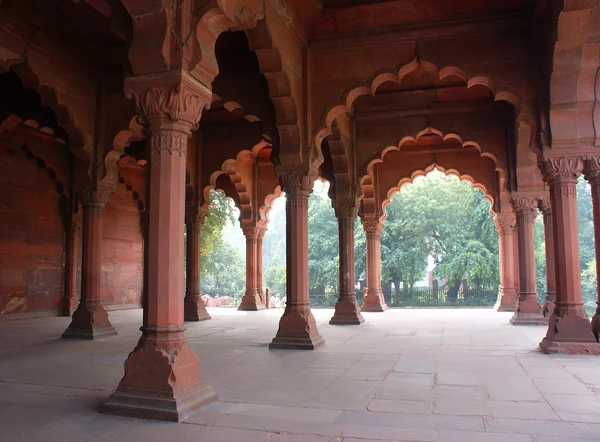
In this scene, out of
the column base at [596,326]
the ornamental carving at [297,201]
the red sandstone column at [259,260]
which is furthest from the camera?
the red sandstone column at [259,260]

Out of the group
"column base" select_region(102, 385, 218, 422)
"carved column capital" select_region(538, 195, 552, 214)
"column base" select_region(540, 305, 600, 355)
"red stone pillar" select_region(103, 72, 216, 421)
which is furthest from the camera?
"carved column capital" select_region(538, 195, 552, 214)

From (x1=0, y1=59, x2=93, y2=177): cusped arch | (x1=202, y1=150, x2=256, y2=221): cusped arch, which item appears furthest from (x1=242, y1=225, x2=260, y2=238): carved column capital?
(x1=0, y1=59, x2=93, y2=177): cusped arch

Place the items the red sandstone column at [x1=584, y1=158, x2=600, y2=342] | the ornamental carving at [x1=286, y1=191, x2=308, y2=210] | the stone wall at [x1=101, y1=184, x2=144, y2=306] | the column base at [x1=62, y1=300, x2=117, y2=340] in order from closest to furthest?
the red sandstone column at [x1=584, y1=158, x2=600, y2=342], the ornamental carving at [x1=286, y1=191, x2=308, y2=210], the column base at [x1=62, y1=300, x2=117, y2=340], the stone wall at [x1=101, y1=184, x2=144, y2=306]

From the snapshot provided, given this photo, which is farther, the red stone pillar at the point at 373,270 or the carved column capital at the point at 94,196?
the red stone pillar at the point at 373,270

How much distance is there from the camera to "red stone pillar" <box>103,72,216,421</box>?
5.00 meters

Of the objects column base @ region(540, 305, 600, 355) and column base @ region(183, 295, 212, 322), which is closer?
column base @ region(540, 305, 600, 355)

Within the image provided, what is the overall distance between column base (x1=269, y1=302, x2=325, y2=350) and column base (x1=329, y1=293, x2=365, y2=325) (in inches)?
159

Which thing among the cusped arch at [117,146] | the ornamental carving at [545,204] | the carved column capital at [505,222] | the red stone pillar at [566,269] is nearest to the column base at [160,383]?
the red stone pillar at [566,269]

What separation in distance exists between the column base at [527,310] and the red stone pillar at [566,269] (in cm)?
463

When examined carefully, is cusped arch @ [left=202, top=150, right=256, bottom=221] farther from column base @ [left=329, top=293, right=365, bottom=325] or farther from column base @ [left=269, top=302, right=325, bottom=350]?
column base @ [left=269, top=302, right=325, bottom=350]

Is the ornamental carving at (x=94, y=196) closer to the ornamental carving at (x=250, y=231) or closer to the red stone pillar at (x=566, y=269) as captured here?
the ornamental carving at (x=250, y=231)

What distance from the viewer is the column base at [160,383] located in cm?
488

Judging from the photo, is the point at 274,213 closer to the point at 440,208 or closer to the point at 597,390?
the point at 440,208

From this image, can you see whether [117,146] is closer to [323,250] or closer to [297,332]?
[297,332]
